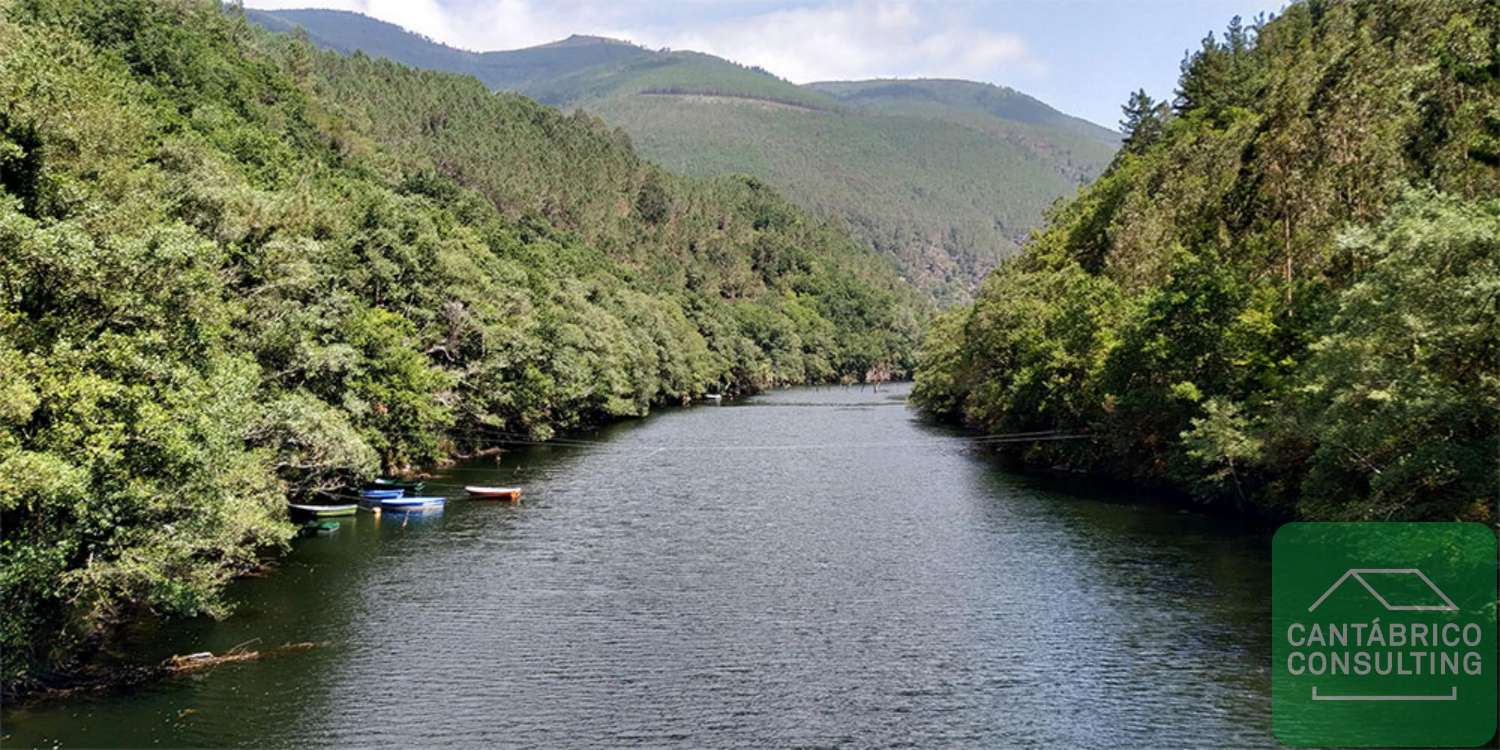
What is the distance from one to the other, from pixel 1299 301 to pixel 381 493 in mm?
57074

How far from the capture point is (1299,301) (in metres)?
63.1

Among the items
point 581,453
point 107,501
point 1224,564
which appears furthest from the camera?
point 581,453

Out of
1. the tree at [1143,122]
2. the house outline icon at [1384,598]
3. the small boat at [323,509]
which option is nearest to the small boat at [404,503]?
the small boat at [323,509]

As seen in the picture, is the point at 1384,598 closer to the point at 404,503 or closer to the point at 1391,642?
the point at 1391,642

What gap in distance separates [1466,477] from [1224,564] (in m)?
20.3

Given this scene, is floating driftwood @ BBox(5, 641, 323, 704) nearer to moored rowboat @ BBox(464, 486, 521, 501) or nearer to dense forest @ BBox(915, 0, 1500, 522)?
moored rowboat @ BBox(464, 486, 521, 501)

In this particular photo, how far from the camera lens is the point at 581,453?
108 m

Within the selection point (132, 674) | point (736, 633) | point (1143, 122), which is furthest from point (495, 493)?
point (1143, 122)

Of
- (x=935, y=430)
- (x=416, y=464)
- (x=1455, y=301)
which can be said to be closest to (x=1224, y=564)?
(x=1455, y=301)

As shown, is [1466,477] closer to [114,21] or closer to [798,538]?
[798,538]

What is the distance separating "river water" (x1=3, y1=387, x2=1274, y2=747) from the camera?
34.1 meters

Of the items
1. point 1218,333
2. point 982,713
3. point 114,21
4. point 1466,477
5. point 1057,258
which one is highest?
point 114,21

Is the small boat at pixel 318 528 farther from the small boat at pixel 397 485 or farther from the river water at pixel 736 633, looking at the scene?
the small boat at pixel 397 485

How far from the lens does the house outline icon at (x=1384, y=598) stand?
4212 centimetres
